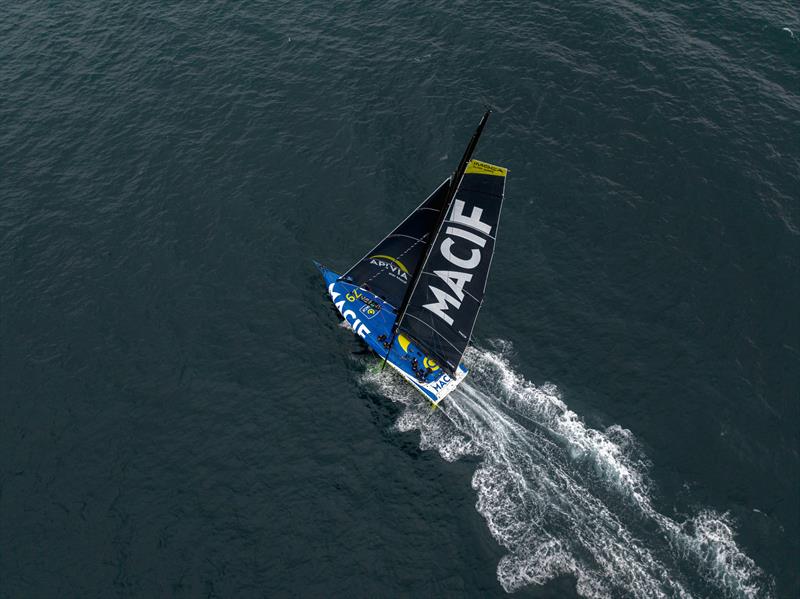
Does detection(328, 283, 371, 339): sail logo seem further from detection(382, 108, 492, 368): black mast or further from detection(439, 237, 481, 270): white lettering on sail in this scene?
detection(439, 237, 481, 270): white lettering on sail

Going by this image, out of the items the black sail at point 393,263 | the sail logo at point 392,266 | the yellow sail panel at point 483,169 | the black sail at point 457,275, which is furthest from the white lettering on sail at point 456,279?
the yellow sail panel at point 483,169

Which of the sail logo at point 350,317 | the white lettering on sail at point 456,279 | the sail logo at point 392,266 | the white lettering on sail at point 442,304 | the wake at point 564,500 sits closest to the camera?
the wake at point 564,500

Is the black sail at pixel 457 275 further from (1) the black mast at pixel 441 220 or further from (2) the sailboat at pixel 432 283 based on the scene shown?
(1) the black mast at pixel 441 220

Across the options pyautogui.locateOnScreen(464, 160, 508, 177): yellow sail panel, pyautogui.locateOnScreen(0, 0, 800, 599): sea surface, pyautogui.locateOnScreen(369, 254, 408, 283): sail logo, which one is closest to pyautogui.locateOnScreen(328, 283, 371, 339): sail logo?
pyautogui.locateOnScreen(0, 0, 800, 599): sea surface

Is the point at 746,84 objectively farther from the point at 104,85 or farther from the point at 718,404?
the point at 104,85

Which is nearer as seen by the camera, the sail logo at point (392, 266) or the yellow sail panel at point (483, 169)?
the yellow sail panel at point (483, 169)

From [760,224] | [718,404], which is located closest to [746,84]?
[760,224]

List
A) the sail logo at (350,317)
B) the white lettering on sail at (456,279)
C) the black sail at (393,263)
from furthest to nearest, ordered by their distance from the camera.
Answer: the black sail at (393,263)
the sail logo at (350,317)
the white lettering on sail at (456,279)
